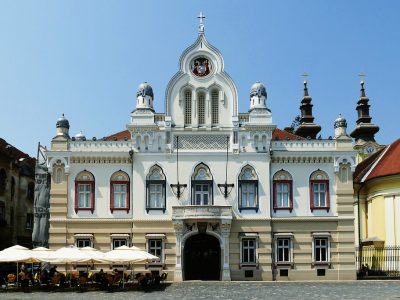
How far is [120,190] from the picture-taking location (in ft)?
144

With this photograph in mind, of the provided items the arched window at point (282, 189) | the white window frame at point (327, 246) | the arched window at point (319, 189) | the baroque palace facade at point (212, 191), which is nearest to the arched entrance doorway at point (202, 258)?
the baroque palace facade at point (212, 191)

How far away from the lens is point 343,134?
44344 millimetres

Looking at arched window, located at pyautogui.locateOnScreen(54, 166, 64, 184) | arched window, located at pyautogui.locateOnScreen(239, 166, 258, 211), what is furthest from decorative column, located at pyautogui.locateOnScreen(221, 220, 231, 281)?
arched window, located at pyautogui.locateOnScreen(54, 166, 64, 184)

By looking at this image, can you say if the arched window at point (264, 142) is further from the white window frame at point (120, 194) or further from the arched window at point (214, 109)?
the white window frame at point (120, 194)

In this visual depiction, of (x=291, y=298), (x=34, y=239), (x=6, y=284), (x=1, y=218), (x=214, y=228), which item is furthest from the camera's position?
(x=1, y=218)

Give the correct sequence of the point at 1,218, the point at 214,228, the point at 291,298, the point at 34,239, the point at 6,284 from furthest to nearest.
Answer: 1. the point at 1,218
2. the point at 34,239
3. the point at 214,228
4. the point at 6,284
5. the point at 291,298

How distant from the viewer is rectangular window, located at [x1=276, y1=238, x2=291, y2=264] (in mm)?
43094

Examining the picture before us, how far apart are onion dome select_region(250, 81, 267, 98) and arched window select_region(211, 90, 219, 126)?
2.37m

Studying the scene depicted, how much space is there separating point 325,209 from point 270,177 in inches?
160

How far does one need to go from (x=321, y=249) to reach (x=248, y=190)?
5956 millimetres

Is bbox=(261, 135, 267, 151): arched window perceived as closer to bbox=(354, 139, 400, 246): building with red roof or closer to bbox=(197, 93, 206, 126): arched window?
bbox=(197, 93, 206, 126): arched window

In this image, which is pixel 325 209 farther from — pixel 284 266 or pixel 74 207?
pixel 74 207

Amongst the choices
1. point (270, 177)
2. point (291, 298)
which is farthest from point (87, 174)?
point (291, 298)

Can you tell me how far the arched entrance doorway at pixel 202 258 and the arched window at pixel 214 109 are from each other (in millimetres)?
7442
